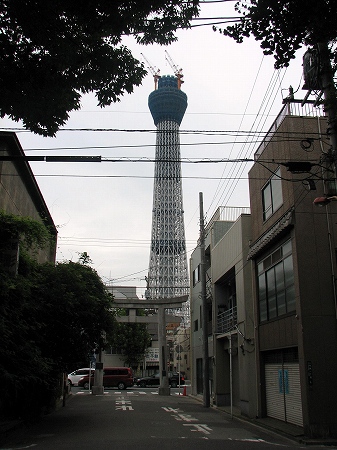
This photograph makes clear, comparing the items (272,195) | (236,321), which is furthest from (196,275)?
(272,195)

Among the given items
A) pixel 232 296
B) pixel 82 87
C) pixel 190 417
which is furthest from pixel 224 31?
pixel 232 296

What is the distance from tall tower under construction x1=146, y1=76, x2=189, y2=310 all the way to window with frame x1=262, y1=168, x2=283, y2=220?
93.7 m

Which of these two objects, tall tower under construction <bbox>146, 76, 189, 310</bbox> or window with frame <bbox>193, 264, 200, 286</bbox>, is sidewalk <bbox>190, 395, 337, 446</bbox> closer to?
window with frame <bbox>193, 264, 200, 286</bbox>

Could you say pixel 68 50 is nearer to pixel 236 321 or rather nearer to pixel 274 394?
pixel 274 394

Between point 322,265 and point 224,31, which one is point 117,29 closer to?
point 224,31

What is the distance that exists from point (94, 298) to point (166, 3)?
12157 mm

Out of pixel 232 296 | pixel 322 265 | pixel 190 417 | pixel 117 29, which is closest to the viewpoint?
pixel 117 29

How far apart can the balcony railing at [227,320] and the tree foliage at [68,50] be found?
17533 millimetres

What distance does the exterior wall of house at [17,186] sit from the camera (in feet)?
55.0

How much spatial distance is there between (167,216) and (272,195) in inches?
3850

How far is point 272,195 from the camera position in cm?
1798

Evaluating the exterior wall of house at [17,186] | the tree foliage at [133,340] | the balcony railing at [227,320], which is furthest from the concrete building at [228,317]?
the tree foliage at [133,340]

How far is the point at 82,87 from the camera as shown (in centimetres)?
764

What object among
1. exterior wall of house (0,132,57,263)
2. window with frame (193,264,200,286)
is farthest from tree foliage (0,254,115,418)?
window with frame (193,264,200,286)
